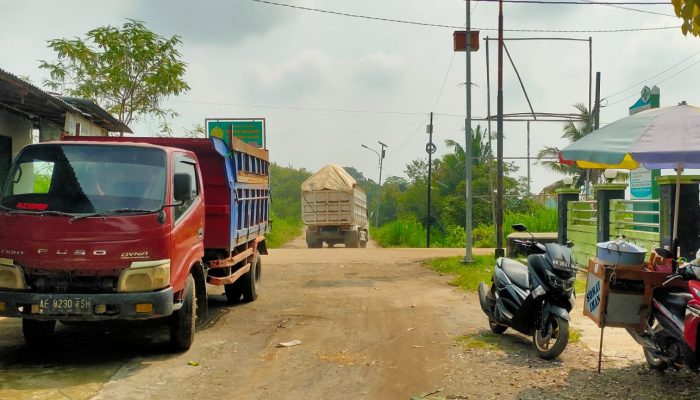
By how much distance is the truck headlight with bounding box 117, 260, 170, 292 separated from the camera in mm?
5660

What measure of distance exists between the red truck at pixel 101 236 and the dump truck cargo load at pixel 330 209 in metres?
19.6

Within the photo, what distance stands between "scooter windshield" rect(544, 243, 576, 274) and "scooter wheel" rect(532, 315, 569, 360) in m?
0.49

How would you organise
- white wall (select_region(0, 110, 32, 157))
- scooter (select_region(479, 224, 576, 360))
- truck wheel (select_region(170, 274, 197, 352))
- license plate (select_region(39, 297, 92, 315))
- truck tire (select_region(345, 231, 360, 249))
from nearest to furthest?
license plate (select_region(39, 297, 92, 315)) < scooter (select_region(479, 224, 576, 360)) < truck wheel (select_region(170, 274, 197, 352)) < white wall (select_region(0, 110, 32, 157)) < truck tire (select_region(345, 231, 360, 249))

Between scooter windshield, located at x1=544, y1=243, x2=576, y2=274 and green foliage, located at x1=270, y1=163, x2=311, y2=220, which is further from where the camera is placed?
green foliage, located at x1=270, y1=163, x2=311, y2=220

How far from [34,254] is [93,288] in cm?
59

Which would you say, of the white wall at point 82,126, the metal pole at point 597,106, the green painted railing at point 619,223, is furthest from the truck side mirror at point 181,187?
the metal pole at point 597,106

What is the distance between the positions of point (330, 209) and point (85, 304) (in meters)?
21.6

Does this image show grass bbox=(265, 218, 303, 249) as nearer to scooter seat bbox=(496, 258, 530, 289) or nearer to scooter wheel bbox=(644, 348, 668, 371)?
scooter seat bbox=(496, 258, 530, 289)

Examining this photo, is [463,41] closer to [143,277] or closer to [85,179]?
[85,179]

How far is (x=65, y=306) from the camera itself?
5.54 m

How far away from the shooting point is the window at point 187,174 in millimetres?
6402

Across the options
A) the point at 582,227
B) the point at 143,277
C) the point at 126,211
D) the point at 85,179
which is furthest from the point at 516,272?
the point at 582,227

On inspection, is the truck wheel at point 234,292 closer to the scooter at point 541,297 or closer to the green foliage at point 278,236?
the scooter at point 541,297

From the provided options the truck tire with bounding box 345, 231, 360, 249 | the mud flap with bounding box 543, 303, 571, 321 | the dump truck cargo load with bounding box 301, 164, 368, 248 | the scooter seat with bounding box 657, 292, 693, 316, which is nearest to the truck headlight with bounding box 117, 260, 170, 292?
the mud flap with bounding box 543, 303, 571, 321
